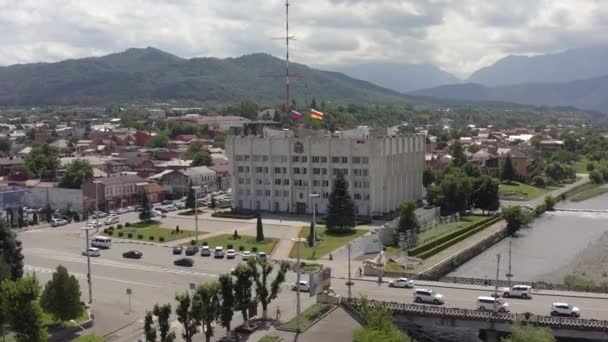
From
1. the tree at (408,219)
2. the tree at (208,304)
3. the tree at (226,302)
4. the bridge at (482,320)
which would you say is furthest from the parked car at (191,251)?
the tree at (208,304)

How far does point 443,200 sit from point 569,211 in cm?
2684

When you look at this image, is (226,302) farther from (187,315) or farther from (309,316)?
(309,316)

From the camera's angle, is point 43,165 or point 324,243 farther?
point 43,165

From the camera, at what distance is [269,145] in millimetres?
83562

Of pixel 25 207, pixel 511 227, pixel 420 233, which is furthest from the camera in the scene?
pixel 25 207

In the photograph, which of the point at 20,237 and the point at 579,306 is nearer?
the point at 579,306

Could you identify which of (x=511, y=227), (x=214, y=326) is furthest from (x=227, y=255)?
(x=511, y=227)

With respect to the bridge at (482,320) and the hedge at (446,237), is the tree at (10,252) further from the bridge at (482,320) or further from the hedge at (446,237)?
the hedge at (446,237)

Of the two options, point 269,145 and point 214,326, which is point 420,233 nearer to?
point 269,145

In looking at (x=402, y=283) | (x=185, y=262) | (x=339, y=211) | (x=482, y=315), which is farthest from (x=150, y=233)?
(x=482, y=315)

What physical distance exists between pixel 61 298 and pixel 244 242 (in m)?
28.0

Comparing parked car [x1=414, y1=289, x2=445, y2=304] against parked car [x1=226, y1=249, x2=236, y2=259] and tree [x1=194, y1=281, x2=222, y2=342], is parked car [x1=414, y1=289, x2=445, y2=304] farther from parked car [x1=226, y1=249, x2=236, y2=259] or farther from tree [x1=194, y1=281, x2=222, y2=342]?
parked car [x1=226, y1=249, x2=236, y2=259]

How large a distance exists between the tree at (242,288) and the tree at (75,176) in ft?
193

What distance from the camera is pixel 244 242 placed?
65875mm
